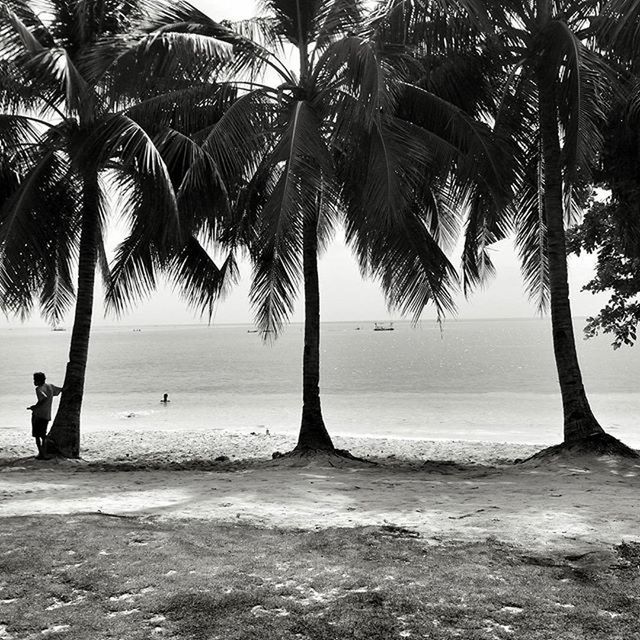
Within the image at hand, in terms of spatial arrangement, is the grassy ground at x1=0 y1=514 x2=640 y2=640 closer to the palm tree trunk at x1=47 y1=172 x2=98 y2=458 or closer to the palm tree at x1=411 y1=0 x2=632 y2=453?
the palm tree at x1=411 y1=0 x2=632 y2=453

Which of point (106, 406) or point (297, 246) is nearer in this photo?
point (297, 246)

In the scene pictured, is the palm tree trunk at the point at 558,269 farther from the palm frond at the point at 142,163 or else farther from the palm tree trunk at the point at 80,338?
the palm tree trunk at the point at 80,338

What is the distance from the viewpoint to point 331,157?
980 cm

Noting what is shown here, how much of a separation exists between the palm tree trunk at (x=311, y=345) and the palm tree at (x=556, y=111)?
326 cm

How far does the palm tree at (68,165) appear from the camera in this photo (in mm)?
9305

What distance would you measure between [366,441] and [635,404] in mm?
16042

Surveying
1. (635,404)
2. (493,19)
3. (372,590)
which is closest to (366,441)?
(493,19)

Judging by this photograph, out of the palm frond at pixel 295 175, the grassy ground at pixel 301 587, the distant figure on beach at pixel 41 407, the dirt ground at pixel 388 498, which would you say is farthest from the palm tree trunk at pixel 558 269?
the distant figure on beach at pixel 41 407

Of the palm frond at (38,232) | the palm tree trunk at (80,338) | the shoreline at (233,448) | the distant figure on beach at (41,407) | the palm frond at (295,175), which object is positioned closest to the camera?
the palm frond at (295,175)

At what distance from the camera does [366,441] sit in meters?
16.3

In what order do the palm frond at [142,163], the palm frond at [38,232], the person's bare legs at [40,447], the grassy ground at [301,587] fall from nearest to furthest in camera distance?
the grassy ground at [301,587]
the palm frond at [142,163]
the palm frond at [38,232]
the person's bare legs at [40,447]

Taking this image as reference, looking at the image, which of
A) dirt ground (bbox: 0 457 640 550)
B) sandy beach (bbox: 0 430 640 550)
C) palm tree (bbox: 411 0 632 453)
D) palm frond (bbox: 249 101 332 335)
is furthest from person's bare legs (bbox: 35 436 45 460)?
palm tree (bbox: 411 0 632 453)

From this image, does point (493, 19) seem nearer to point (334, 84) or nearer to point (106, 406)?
point (334, 84)

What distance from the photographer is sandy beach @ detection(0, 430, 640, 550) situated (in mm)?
5199
